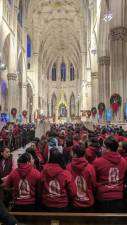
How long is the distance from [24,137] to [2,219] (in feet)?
64.6

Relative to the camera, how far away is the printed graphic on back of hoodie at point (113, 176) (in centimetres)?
451

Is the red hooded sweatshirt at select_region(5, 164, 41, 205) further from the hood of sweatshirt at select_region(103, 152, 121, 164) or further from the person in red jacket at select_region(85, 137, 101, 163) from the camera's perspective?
the person in red jacket at select_region(85, 137, 101, 163)

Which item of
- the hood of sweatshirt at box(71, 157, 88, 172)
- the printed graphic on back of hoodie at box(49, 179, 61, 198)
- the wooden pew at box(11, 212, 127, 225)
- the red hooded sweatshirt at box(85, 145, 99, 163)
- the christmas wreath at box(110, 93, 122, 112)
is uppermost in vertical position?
the christmas wreath at box(110, 93, 122, 112)

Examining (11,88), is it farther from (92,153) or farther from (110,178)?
(110,178)

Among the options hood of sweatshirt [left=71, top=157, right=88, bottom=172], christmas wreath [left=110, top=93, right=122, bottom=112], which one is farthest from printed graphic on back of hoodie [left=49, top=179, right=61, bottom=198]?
christmas wreath [left=110, top=93, right=122, bottom=112]

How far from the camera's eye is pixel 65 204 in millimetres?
4352

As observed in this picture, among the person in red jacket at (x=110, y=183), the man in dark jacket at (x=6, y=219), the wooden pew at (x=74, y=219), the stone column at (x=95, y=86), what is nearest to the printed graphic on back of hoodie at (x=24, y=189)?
the wooden pew at (x=74, y=219)

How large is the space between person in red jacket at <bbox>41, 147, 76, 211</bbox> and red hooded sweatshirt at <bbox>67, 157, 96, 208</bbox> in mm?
91

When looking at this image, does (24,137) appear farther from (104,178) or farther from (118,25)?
(104,178)

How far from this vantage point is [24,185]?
4.46 meters

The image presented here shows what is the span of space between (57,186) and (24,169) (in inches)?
22.7

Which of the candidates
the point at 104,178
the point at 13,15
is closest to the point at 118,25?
the point at 104,178

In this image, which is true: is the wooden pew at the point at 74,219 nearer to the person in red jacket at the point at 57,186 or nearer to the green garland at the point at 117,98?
the person in red jacket at the point at 57,186

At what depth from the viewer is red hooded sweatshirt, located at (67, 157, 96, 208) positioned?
4.38 metres
